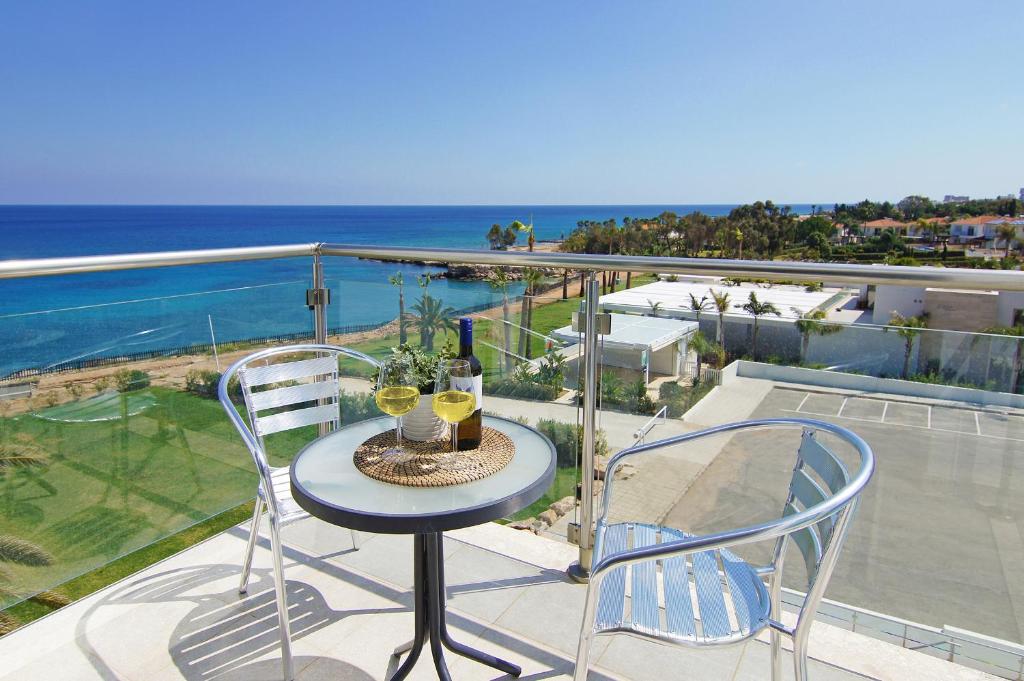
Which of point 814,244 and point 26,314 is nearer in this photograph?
point 26,314

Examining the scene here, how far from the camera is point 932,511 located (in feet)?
5.85

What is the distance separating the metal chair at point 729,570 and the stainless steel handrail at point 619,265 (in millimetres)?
539

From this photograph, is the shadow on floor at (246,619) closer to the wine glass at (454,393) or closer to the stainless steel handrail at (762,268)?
the wine glass at (454,393)

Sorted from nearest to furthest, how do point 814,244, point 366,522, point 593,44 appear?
point 366,522 < point 593,44 < point 814,244

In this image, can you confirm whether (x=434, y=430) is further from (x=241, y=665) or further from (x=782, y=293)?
(x=782, y=293)

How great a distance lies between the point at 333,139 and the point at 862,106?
192 feet

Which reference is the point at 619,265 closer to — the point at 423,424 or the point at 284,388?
the point at 423,424

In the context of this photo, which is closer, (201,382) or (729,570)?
(729,570)

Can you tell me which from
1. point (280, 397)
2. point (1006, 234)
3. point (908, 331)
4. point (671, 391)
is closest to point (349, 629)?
point (280, 397)

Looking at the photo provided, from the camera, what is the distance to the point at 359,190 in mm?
55125

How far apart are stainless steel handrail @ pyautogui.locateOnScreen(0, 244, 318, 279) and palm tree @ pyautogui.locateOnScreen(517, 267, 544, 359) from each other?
3.54 ft

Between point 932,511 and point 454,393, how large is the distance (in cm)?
146

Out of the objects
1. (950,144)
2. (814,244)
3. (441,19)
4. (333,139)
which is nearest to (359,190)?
(333,139)

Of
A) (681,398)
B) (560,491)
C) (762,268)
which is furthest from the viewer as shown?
(560,491)
